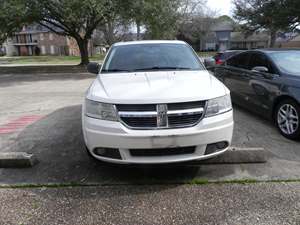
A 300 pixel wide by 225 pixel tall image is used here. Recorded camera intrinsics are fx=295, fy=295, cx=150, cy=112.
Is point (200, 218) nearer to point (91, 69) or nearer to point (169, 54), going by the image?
point (169, 54)

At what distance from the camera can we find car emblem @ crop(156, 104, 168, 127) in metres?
3.19

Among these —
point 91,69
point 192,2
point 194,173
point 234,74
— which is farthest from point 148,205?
point 192,2

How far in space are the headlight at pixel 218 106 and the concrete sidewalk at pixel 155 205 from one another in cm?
85

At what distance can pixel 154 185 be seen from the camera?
136 inches

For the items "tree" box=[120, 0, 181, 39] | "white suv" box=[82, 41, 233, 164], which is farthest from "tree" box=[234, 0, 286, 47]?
"white suv" box=[82, 41, 233, 164]

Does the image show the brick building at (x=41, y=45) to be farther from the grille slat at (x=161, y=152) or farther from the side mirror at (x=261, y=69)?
the grille slat at (x=161, y=152)

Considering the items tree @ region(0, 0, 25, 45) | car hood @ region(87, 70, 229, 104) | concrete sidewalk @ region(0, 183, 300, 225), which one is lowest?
concrete sidewalk @ region(0, 183, 300, 225)

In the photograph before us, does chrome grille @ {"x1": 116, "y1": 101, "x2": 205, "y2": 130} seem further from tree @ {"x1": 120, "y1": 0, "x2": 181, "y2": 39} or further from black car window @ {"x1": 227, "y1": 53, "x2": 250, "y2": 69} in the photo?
tree @ {"x1": 120, "y1": 0, "x2": 181, "y2": 39}

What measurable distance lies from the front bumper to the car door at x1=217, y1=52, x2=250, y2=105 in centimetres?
330

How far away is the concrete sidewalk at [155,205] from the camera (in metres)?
2.81

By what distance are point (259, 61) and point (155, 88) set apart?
3393mm

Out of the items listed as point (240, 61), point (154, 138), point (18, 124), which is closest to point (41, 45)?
point (18, 124)

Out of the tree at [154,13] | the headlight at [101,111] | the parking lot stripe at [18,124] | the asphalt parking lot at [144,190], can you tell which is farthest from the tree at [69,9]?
the headlight at [101,111]

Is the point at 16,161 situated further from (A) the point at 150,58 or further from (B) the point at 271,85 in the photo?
(B) the point at 271,85
